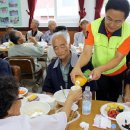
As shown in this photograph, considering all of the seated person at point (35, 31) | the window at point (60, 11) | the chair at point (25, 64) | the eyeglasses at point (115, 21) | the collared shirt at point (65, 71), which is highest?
the window at point (60, 11)

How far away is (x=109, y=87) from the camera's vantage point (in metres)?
2.06

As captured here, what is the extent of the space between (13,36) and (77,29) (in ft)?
8.58

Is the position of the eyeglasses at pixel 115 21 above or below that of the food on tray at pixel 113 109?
above

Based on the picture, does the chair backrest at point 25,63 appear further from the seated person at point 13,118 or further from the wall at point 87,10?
the wall at point 87,10

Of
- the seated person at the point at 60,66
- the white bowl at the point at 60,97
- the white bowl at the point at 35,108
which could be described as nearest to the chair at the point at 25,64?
the seated person at the point at 60,66

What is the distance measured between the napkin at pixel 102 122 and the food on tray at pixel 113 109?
6 centimetres

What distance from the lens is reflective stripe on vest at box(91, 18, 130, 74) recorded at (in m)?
1.81

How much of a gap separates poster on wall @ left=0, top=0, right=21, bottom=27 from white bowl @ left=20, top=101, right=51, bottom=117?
4.96m

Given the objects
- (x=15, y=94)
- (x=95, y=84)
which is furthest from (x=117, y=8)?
(x=15, y=94)

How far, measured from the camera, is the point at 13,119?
3.43ft

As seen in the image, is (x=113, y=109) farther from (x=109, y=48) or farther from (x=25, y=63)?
(x=25, y=63)

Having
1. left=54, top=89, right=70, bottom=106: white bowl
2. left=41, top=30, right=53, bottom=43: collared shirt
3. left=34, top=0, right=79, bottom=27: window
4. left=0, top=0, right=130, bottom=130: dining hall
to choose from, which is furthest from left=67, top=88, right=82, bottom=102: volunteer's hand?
left=34, top=0, right=79, bottom=27: window

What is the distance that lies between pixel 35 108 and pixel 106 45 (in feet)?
2.65

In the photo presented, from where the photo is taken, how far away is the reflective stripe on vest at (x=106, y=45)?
1811mm
